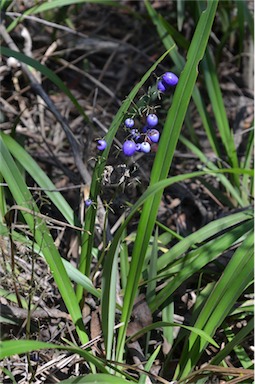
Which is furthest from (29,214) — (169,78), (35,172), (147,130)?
(169,78)

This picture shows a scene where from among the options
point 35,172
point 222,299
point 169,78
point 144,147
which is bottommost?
point 222,299

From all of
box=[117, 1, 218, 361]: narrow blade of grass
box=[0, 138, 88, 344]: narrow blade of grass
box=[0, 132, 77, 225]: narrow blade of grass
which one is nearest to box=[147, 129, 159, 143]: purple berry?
box=[117, 1, 218, 361]: narrow blade of grass

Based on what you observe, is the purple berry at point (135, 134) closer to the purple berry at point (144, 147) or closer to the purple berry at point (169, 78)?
the purple berry at point (144, 147)

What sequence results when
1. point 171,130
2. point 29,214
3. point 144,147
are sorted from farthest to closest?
point 29,214 < point 171,130 < point 144,147

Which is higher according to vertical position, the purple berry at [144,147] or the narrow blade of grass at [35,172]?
the purple berry at [144,147]

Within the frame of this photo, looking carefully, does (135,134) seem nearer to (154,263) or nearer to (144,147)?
(144,147)

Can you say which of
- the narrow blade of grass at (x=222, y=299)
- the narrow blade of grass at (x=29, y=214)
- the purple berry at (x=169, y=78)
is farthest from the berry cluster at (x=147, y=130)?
the narrow blade of grass at (x=222, y=299)


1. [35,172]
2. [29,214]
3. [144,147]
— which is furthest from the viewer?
[35,172]

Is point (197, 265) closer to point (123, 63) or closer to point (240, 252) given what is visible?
point (240, 252)

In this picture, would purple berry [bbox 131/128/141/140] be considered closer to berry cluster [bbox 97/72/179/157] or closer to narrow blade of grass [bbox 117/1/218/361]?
berry cluster [bbox 97/72/179/157]

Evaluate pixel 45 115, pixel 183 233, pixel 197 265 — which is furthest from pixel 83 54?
pixel 197 265

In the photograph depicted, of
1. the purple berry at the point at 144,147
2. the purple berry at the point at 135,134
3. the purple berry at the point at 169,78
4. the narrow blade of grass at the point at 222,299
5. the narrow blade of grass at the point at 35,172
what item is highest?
the purple berry at the point at 169,78
